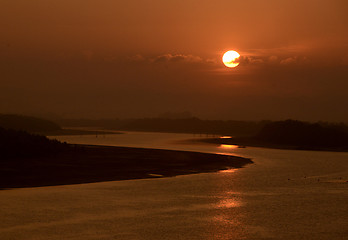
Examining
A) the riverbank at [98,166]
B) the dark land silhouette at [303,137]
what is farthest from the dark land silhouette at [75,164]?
the dark land silhouette at [303,137]

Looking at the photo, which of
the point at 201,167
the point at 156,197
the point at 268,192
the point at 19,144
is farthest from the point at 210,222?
the point at 19,144

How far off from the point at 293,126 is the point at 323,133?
5.80m

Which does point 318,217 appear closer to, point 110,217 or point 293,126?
point 110,217

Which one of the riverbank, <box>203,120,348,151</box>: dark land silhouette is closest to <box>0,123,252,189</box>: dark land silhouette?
the riverbank

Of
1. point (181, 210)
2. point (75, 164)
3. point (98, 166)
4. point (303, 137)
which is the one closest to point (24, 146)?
point (75, 164)

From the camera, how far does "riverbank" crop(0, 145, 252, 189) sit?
105 ft

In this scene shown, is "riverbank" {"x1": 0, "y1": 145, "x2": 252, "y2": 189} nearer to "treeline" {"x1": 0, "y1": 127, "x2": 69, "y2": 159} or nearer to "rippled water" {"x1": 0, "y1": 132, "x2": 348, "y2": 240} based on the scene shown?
"treeline" {"x1": 0, "y1": 127, "x2": 69, "y2": 159}

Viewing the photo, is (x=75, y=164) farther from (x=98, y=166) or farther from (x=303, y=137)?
(x=303, y=137)

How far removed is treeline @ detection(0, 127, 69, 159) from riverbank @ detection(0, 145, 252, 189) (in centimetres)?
128

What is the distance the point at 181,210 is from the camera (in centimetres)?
2164

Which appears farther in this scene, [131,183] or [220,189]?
[131,183]

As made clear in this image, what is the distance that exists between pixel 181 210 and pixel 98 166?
19.1m

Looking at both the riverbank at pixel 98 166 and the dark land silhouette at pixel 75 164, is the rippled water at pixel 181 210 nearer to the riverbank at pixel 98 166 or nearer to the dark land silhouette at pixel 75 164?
the riverbank at pixel 98 166

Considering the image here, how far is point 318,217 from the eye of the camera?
20.4 m
